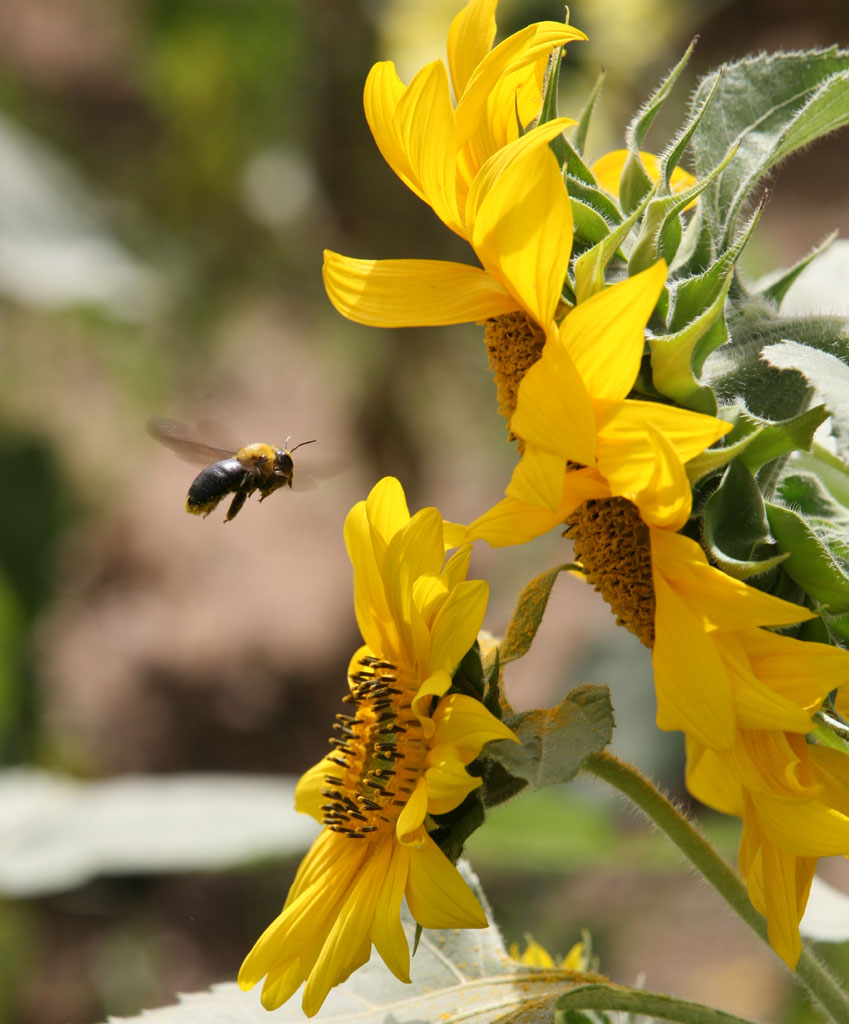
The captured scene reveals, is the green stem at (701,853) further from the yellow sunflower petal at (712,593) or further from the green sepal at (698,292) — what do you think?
the green sepal at (698,292)

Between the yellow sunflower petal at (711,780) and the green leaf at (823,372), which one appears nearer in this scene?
the green leaf at (823,372)

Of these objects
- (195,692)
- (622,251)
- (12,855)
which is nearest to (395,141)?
(622,251)

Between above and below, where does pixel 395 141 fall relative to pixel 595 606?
above

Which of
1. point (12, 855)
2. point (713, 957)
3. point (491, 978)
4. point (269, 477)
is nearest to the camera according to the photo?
point (491, 978)

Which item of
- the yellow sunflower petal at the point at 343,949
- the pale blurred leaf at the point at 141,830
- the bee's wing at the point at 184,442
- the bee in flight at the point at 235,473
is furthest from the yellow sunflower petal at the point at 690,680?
the pale blurred leaf at the point at 141,830

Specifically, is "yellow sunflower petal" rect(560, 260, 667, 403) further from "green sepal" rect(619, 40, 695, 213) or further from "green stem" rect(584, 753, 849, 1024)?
"green stem" rect(584, 753, 849, 1024)

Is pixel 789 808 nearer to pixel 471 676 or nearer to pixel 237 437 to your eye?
pixel 471 676

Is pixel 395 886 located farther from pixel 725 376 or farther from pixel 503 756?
pixel 725 376
